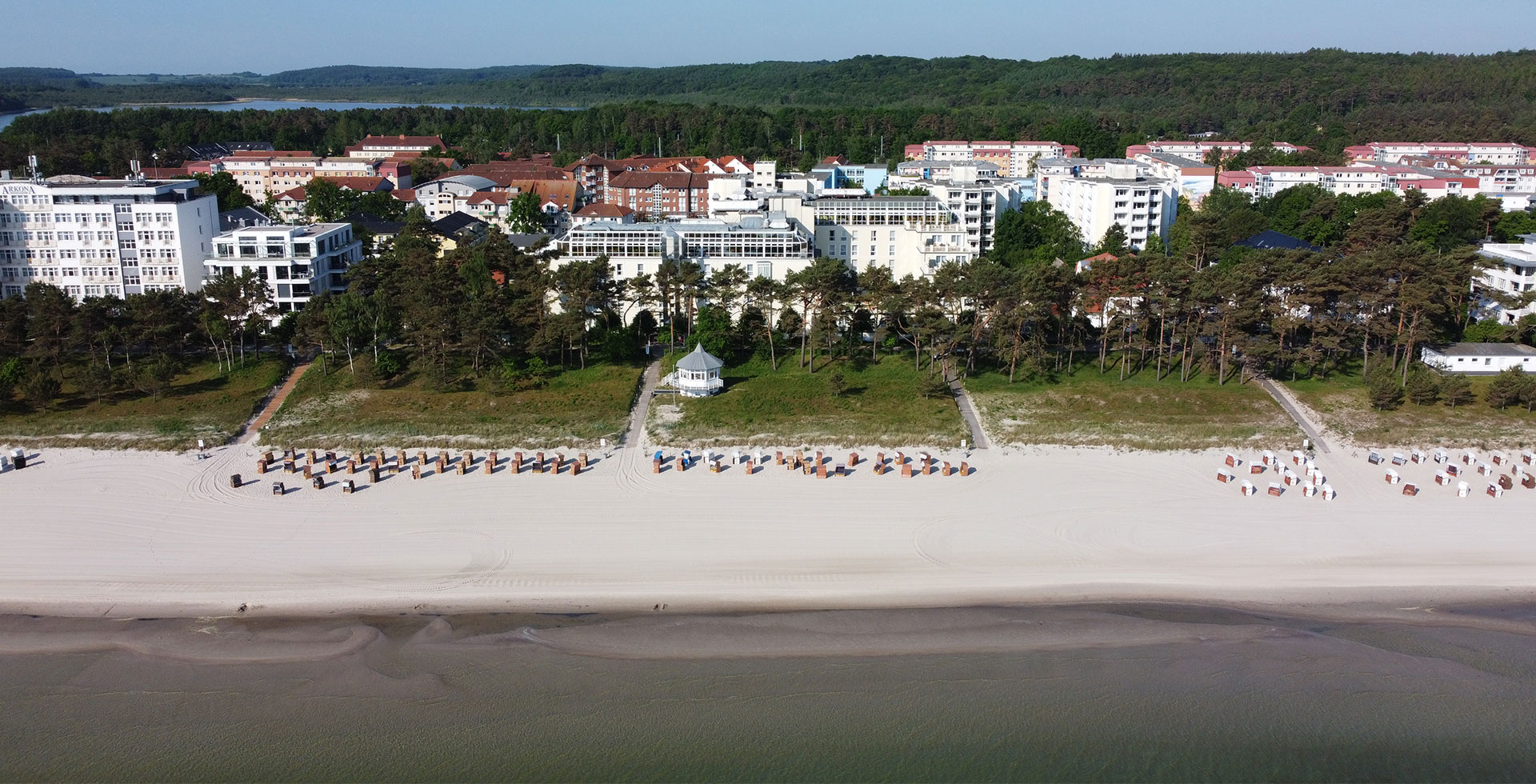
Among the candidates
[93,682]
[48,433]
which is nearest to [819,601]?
[93,682]

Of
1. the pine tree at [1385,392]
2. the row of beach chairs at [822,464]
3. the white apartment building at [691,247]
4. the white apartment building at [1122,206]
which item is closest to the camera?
the row of beach chairs at [822,464]

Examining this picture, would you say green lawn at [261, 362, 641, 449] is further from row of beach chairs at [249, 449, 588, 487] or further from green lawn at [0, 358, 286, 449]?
green lawn at [0, 358, 286, 449]

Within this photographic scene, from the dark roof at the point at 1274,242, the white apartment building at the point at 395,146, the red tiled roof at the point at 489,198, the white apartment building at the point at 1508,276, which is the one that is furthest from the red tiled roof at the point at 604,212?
the white apartment building at the point at 395,146

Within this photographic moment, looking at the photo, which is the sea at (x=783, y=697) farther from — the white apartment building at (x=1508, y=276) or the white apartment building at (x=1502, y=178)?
the white apartment building at (x=1502, y=178)

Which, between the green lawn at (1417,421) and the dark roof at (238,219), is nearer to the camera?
the green lawn at (1417,421)

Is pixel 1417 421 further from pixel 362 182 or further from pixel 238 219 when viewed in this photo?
pixel 362 182

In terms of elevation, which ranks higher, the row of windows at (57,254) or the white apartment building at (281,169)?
the white apartment building at (281,169)

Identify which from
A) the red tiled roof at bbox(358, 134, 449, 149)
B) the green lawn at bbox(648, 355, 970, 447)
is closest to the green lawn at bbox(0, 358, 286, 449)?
the green lawn at bbox(648, 355, 970, 447)
